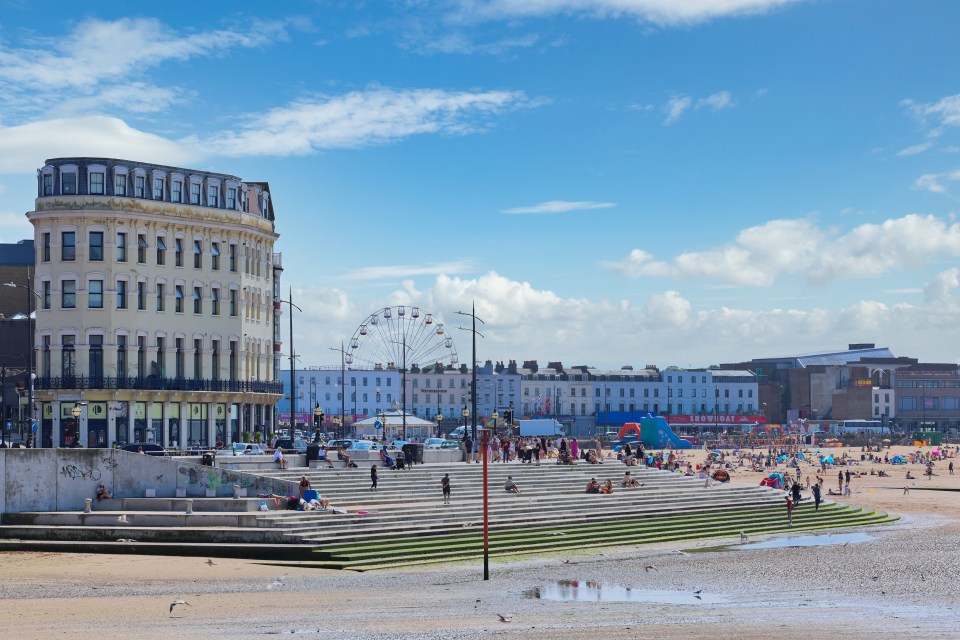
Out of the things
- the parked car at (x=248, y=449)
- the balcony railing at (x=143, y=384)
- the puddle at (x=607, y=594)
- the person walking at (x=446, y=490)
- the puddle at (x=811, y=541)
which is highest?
the balcony railing at (x=143, y=384)

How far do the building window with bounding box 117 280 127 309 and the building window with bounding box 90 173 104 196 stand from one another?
169 inches

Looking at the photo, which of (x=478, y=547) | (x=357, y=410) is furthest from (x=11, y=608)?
(x=357, y=410)

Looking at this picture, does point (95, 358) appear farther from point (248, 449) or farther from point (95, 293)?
point (248, 449)

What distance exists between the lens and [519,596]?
30031 millimetres

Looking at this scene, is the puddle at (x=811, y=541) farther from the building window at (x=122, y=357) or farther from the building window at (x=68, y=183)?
the building window at (x=68, y=183)

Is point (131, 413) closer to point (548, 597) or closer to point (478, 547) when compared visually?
point (478, 547)

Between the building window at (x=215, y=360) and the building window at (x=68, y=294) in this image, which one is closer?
the building window at (x=68, y=294)

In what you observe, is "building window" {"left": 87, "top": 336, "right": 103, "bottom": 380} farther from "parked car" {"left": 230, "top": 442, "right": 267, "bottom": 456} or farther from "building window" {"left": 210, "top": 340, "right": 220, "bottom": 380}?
"parked car" {"left": 230, "top": 442, "right": 267, "bottom": 456}

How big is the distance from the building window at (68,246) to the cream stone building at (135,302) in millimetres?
45

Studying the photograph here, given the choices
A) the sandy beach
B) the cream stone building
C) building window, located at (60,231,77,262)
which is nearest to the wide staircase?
the sandy beach

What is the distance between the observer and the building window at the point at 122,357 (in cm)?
5456

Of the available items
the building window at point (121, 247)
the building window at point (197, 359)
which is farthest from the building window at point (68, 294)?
the building window at point (197, 359)

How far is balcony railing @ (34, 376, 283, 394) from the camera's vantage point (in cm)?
5384

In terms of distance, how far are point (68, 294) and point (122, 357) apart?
3.66 m
